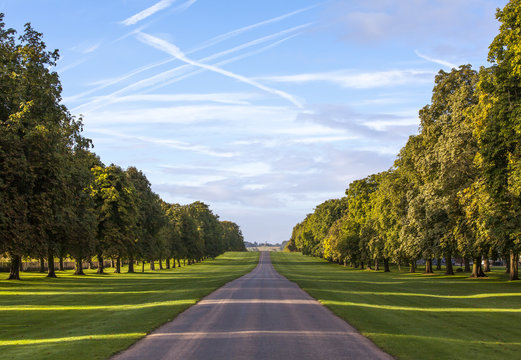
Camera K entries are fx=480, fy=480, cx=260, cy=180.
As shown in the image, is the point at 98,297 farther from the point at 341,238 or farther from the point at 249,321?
the point at 341,238

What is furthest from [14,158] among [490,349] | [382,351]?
[490,349]

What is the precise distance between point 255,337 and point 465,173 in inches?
1347

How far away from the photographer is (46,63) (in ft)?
116

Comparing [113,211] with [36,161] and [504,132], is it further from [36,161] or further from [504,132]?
[504,132]

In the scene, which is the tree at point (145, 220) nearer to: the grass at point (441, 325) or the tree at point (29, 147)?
the tree at point (29, 147)

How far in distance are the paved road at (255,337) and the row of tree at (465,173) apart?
1623 centimetres

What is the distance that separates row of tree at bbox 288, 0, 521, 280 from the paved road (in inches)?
639

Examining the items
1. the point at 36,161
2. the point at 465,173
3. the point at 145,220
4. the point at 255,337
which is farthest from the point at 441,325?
the point at 145,220

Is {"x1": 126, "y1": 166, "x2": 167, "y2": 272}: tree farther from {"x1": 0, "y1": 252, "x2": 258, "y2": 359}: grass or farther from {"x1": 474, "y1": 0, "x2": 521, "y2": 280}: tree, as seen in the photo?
{"x1": 474, "y1": 0, "x2": 521, "y2": 280}: tree

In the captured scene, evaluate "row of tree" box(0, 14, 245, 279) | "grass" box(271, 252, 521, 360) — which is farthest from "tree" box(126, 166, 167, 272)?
"grass" box(271, 252, 521, 360)

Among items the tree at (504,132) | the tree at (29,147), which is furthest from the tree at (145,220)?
the tree at (504,132)

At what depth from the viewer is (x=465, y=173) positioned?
141 ft

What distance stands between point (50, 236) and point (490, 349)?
98.2ft

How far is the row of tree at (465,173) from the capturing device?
30453 mm
